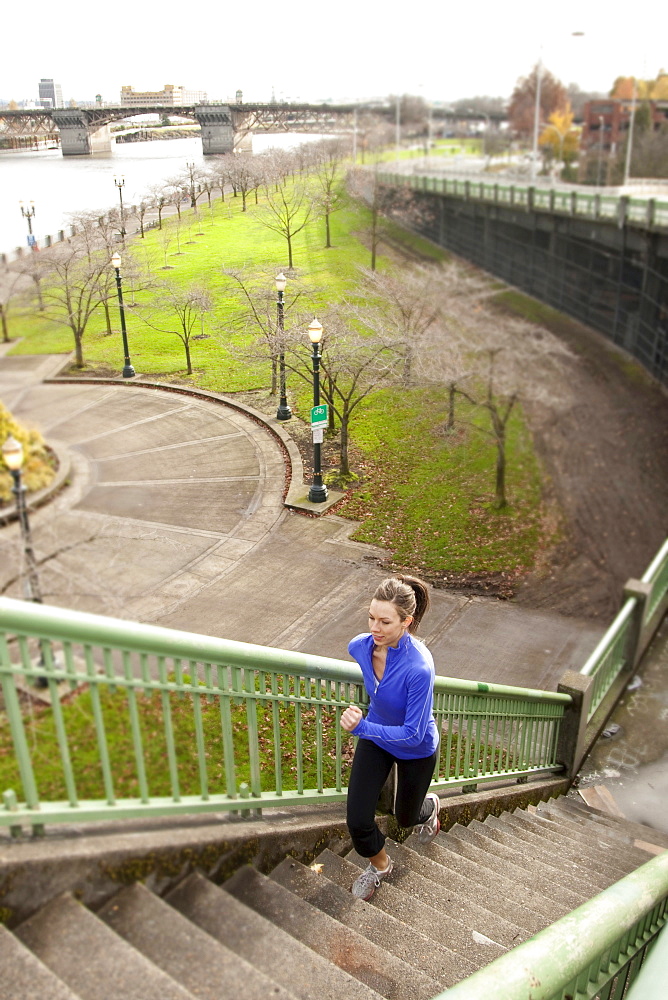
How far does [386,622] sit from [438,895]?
1.37 m

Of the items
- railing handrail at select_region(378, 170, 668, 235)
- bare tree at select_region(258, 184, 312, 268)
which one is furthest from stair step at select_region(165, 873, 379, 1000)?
railing handrail at select_region(378, 170, 668, 235)

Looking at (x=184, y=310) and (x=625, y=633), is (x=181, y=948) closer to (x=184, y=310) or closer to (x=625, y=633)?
(x=184, y=310)

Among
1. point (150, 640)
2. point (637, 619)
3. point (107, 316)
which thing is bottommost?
point (637, 619)

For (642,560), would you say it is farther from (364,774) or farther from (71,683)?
(71,683)

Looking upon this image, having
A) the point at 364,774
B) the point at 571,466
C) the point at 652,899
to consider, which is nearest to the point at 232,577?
the point at 364,774

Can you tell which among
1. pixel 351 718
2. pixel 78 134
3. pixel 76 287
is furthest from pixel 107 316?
pixel 351 718

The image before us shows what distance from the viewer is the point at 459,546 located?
709cm

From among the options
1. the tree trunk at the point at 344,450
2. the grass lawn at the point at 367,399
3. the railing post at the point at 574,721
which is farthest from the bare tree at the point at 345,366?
the railing post at the point at 574,721

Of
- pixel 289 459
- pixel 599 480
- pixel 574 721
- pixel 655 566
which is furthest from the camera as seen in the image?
pixel 599 480

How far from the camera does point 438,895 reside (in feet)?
12.0

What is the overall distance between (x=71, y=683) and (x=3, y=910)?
651 mm

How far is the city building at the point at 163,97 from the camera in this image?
3576 millimetres

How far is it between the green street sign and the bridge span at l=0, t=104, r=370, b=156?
1.82 meters

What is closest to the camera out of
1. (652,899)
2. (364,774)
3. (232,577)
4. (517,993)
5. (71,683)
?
(517,993)
